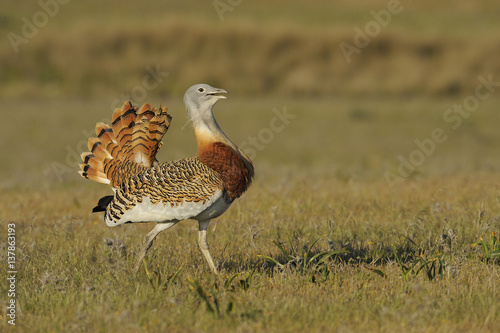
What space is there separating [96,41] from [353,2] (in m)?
10.1

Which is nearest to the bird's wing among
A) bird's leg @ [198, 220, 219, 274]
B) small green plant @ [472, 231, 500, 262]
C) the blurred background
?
bird's leg @ [198, 220, 219, 274]

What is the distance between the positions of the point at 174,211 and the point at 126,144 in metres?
1.21

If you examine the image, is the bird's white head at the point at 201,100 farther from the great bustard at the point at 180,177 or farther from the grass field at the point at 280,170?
the grass field at the point at 280,170

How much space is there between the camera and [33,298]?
183 inches

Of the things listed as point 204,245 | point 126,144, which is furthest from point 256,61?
point 204,245

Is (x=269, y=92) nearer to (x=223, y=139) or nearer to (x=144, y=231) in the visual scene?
(x=144, y=231)

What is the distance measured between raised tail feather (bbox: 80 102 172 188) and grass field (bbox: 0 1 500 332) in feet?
2.12

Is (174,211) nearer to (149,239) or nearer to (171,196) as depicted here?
(171,196)

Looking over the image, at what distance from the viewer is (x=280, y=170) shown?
11.4 meters

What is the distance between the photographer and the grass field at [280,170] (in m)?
4.48

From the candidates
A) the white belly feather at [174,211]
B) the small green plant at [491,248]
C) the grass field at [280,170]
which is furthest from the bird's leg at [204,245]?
the small green plant at [491,248]

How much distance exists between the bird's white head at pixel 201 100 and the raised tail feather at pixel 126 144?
49 cm

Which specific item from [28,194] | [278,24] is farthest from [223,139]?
[278,24]

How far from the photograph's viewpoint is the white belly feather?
502 centimetres
